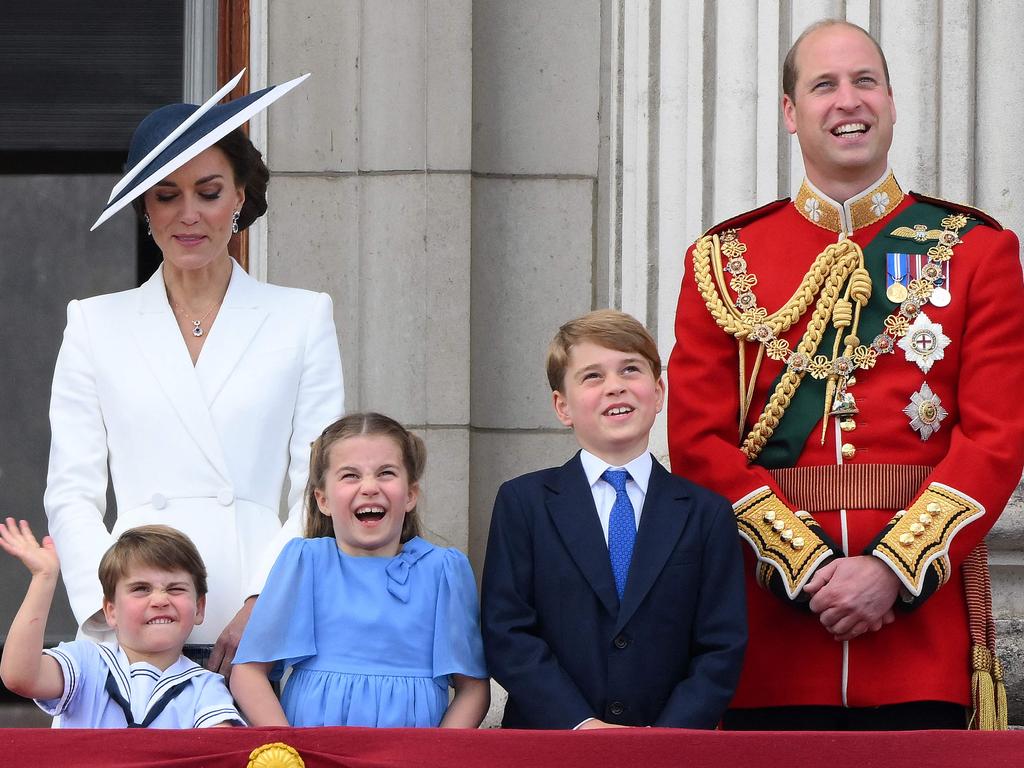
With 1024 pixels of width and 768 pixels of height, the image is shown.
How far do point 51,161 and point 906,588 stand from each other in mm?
3449

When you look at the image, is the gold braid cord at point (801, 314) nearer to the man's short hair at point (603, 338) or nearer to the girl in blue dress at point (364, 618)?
the man's short hair at point (603, 338)

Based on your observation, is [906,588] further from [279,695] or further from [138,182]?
[138,182]

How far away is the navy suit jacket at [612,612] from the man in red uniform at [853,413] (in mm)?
139

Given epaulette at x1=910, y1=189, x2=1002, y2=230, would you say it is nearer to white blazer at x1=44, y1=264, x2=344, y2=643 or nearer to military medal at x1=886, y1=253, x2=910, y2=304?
military medal at x1=886, y1=253, x2=910, y2=304

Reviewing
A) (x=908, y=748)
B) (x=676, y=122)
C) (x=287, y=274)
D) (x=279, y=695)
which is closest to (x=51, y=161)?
(x=287, y=274)

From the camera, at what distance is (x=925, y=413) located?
3334 millimetres

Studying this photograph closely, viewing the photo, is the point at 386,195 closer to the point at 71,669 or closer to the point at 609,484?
the point at 609,484

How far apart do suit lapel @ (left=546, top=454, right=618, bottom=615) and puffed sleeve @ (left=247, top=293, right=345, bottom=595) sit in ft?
1.60

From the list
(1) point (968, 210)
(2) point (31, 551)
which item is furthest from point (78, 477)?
(1) point (968, 210)

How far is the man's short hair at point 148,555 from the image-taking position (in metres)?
3.20

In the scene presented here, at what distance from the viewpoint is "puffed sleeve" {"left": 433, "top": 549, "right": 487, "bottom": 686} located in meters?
3.16

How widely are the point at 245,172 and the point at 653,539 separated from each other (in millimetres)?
1118

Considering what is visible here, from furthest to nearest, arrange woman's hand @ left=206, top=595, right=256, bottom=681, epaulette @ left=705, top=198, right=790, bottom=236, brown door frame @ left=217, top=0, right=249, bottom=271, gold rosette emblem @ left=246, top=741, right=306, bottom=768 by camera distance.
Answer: brown door frame @ left=217, top=0, right=249, bottom=271 < epaulette @ left=705, top=198, right=790, bottom=236 < woman's hand @ left=206, top=595, right=256, bottom=681 < gold rosette emblem @ left=246, top=741, right=306, bottom=768

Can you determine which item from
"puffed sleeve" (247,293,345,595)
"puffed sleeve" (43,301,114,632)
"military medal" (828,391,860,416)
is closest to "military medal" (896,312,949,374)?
"military medal" (828,391,860,416)
